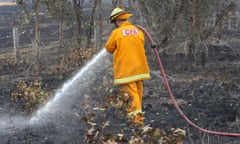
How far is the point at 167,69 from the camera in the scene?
13234 millimetres

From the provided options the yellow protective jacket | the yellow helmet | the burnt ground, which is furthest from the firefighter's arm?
the burnt ground

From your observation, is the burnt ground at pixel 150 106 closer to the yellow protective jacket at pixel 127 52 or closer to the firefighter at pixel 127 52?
the firefighter at pixel 127 52

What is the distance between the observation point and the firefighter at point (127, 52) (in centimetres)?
628

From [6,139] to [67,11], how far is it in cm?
838

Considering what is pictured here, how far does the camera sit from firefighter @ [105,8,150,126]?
628 centimetres

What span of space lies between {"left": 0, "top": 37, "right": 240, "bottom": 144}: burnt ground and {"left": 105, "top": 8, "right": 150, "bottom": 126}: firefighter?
46 cm

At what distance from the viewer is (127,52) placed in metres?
6.34

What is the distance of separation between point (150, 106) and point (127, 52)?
2164mm

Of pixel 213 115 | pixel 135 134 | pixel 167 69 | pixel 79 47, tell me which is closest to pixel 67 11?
pixel 79 47

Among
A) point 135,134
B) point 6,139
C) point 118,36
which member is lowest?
point 6,139

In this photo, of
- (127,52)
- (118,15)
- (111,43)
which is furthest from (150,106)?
(118,15)

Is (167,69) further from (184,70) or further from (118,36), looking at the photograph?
(118,36)

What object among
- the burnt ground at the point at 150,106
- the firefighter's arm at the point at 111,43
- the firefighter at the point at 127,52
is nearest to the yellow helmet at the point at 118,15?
the firefighter at the point at 127,52

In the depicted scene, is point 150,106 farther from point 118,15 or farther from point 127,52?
point 118,15
